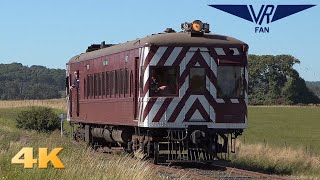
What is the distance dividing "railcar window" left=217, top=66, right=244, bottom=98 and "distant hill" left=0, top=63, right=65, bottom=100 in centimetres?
13437

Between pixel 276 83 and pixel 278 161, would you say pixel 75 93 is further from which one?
pixel 276 83

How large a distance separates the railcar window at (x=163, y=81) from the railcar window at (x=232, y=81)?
126 cm

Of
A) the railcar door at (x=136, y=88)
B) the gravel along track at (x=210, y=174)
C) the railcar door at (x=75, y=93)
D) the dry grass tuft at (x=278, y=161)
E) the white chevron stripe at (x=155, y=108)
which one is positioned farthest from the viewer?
the railcar door at (x=75, y=93)

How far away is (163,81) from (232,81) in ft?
5.97

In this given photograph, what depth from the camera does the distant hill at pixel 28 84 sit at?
156 m

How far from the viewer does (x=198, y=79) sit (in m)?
18.6

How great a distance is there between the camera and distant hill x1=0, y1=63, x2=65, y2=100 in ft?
511

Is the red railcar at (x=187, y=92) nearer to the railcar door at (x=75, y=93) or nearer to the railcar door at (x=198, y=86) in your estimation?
the railcar door at (x=198, y=86)

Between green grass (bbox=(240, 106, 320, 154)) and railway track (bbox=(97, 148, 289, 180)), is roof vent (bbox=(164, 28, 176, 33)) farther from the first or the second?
green grass (bbox=(240, 106, 320, 154))

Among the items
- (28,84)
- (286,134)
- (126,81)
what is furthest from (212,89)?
(28,84)

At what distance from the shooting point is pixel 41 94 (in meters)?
154

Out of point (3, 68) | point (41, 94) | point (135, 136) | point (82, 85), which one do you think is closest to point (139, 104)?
point (135, 136)

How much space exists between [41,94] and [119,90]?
135 metres

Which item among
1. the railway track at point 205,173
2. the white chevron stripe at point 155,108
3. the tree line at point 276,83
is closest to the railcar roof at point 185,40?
the white chevron stripe at point 155,108
